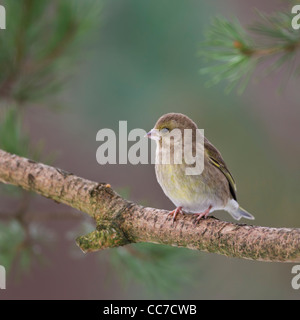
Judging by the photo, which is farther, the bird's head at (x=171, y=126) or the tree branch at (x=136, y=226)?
the bird's head at (x=171, y=126)

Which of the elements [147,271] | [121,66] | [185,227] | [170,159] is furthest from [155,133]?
[121,66]

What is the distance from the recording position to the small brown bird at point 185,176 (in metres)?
1.03

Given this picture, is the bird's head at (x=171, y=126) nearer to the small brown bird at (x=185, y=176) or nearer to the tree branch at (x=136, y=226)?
the small brown bird at (x=185, y=176)

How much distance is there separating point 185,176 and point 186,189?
0.08ft

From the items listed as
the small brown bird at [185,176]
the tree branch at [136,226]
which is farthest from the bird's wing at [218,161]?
the tree branch at [136,226]

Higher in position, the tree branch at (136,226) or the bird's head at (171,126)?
the bird's head at (171,126)

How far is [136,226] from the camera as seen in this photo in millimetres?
940

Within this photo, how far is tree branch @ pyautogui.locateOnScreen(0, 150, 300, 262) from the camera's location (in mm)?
805

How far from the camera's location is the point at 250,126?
1.91 meters

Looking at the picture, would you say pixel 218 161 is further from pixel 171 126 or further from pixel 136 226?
pixel 136 226

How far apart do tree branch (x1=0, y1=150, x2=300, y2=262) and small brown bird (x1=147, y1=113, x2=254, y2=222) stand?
82mm

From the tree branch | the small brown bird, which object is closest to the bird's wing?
the small brown bird

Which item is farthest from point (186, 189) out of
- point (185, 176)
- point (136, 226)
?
point (136, 226)

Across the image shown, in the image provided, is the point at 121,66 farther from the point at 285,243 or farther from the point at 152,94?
the point at 285,243
